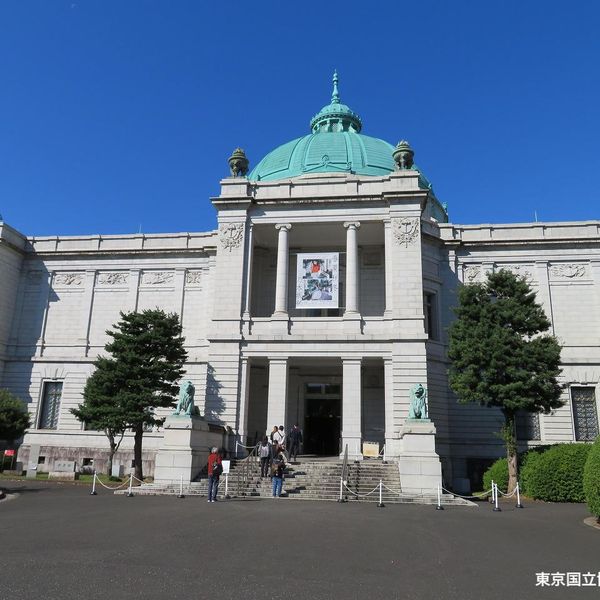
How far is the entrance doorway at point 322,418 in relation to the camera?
28.9 metres

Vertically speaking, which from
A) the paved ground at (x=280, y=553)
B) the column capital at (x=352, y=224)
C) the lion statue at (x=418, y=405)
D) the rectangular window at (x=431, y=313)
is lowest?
the paved ground at (x=280, y=553)

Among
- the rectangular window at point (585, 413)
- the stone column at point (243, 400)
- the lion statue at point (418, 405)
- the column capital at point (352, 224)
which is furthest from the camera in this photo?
the rectangular window at point (585, 413)

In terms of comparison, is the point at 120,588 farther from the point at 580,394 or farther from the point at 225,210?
the point at 580,394

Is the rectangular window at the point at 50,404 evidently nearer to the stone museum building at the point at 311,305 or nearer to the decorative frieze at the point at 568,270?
the stone museum building at the point at 311,305

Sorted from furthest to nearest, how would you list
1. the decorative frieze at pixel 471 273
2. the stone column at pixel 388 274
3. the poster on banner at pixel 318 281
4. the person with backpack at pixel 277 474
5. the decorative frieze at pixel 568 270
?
the decorative frieze at pixel 471 273
the decorative frieze at pixel 568 270
the stone column at pixel 388 274
the poster on banner at pixel 318 281
the person with backpack at pixel 277 474

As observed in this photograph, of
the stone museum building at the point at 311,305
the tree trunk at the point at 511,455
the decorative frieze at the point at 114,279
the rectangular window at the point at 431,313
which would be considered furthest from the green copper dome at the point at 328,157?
the tree trunk at the point at 511,455

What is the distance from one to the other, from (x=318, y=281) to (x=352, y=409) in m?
6.28

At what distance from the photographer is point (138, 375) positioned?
2475 cm

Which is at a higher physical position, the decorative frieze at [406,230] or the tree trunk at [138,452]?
the decorative frieze at [406,230]

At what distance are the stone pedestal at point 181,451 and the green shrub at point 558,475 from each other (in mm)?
12472

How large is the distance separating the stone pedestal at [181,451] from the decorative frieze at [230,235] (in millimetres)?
10028

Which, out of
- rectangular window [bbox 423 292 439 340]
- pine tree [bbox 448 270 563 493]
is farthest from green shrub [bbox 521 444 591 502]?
rectangular window [bbox 423 292 439 340]

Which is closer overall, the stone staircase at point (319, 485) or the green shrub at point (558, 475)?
the stone staircase at point (319, 485)

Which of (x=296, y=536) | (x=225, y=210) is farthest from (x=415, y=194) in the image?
(x=296, y=536)
